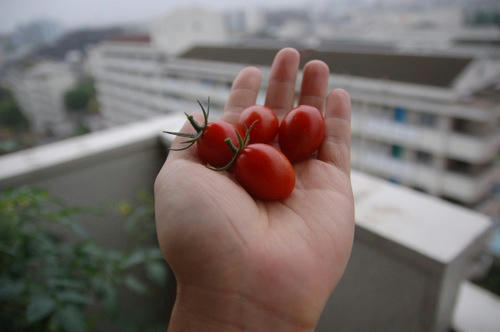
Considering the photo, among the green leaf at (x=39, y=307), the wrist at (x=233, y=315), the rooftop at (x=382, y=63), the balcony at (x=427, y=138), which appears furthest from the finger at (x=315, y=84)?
the green leaf at (x=39, y=307)

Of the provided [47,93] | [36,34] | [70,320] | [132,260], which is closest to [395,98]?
[132,260]

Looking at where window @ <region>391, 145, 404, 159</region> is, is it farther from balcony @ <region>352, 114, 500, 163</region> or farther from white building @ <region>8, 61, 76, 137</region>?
white building @ <region>8, 61, 76, 137</region>

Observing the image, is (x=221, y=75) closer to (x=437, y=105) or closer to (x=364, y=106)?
(x=364, y=106)

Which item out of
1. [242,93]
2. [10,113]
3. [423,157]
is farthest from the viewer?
[423,157]

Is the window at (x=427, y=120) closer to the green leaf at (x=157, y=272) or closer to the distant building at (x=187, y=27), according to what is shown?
the green leaf at (x=157, y=272)

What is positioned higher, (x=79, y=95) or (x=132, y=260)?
(x=79, y=95)

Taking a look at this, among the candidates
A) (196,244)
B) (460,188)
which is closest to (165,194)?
(196,244)

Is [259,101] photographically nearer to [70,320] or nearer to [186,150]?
[186,150]

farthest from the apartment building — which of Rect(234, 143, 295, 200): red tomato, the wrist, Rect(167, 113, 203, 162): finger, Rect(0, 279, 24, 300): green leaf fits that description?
Rect(0, 279, 24, 300): green leaf
